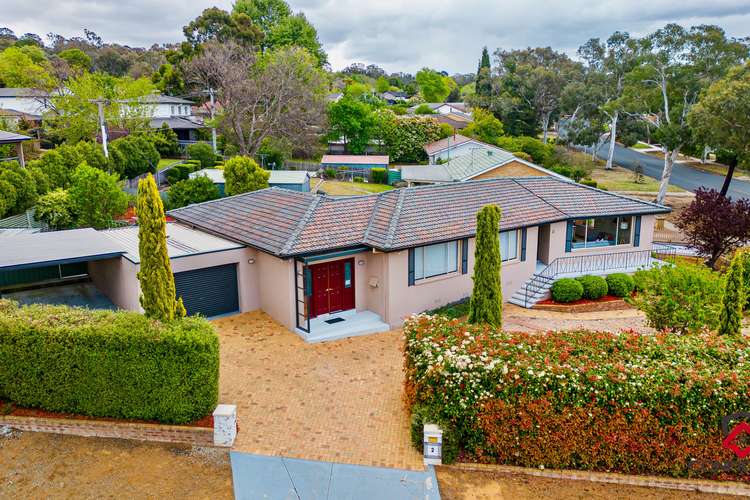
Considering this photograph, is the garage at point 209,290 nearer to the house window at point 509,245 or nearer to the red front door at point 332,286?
the red front door at point 332,286

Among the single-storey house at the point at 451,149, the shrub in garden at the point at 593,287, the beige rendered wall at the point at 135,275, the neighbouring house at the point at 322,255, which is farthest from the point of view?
the single-storey house at the point at 451,149

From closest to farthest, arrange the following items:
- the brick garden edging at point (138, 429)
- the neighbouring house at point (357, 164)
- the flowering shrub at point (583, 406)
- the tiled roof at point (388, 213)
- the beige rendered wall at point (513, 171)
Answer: the flowering shrub at point (583, 406) < the brick garden edging at point (138, 429) < the tiled roof at point (388, 213) < the beige rendered wall at point (513, 171) < the neighbouring house at point (357, 164)

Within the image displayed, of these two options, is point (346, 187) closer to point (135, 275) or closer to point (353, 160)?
point (353, 160)

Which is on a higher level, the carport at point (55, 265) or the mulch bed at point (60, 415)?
the carport at point (55, 265)

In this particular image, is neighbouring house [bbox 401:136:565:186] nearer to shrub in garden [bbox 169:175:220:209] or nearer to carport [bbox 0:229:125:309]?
shrub in garden [bbox 169:175:220:209]

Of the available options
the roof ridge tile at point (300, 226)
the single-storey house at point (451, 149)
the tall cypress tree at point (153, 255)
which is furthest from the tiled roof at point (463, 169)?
the tall cypress tree at point (153, 255)

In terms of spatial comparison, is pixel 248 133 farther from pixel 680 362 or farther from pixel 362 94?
pixel 680 362
